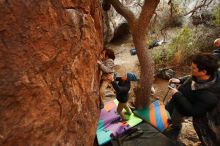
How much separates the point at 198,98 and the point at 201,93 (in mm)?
74

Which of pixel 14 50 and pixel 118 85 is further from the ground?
pixel 14 50

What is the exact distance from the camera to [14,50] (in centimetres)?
176

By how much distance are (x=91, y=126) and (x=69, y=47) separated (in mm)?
1034

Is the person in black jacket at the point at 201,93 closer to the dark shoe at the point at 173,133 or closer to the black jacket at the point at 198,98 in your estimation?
the black jacket at the point at 198,98

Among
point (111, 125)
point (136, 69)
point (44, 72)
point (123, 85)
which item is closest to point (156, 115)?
point (111, 125)

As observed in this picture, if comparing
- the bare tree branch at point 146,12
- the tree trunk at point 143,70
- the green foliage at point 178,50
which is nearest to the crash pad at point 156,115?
the tree trunk at point 143,70

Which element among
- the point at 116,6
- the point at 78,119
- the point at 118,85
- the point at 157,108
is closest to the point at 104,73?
the point at 118,85

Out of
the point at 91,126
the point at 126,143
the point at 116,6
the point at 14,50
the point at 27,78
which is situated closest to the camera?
the point at 14,50

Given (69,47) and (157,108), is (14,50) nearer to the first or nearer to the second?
(69,47)

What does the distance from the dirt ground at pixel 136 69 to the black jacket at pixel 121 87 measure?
1.28 m

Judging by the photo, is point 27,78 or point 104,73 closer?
point 27,78

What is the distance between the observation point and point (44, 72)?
6.62 ft

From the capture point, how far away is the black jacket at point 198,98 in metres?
2.90

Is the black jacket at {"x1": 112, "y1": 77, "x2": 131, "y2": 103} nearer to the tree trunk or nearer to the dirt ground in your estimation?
the tree trunk
